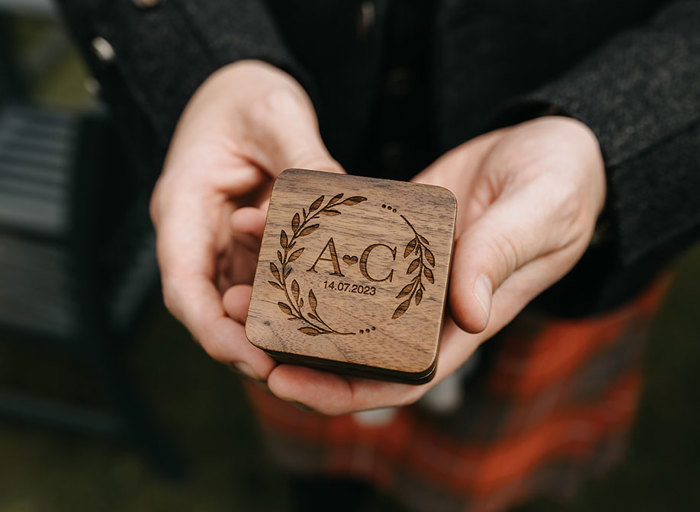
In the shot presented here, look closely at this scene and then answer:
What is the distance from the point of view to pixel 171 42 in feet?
2.84

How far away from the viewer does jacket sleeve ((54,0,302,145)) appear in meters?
0.85

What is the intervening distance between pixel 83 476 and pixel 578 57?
1.72 meters

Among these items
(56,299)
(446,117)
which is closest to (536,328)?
(446,117)

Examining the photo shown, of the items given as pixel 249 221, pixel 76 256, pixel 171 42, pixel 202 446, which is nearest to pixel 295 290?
pixel 249 221

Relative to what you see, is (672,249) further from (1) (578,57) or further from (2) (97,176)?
(2) (97,176)

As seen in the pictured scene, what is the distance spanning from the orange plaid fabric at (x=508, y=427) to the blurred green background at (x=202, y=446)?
458 mm

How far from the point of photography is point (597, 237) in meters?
0.83

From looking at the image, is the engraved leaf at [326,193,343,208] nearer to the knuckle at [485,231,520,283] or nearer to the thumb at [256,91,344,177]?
the thumb at [256,91,344,177]

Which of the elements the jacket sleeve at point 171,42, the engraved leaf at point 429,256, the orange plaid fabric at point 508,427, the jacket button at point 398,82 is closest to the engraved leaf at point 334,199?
the engraved leaf at point 429,256

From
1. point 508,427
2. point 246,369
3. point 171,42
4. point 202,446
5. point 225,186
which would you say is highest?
point 171,42

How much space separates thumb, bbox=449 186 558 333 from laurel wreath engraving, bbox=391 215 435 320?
0.09 feet

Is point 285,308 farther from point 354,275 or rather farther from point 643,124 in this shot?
point 643,124

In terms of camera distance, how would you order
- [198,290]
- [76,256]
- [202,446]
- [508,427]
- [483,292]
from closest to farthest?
[483,292] < [198,290] < [508,427] < [76,256] < [202,446]

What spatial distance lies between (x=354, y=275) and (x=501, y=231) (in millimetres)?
155
